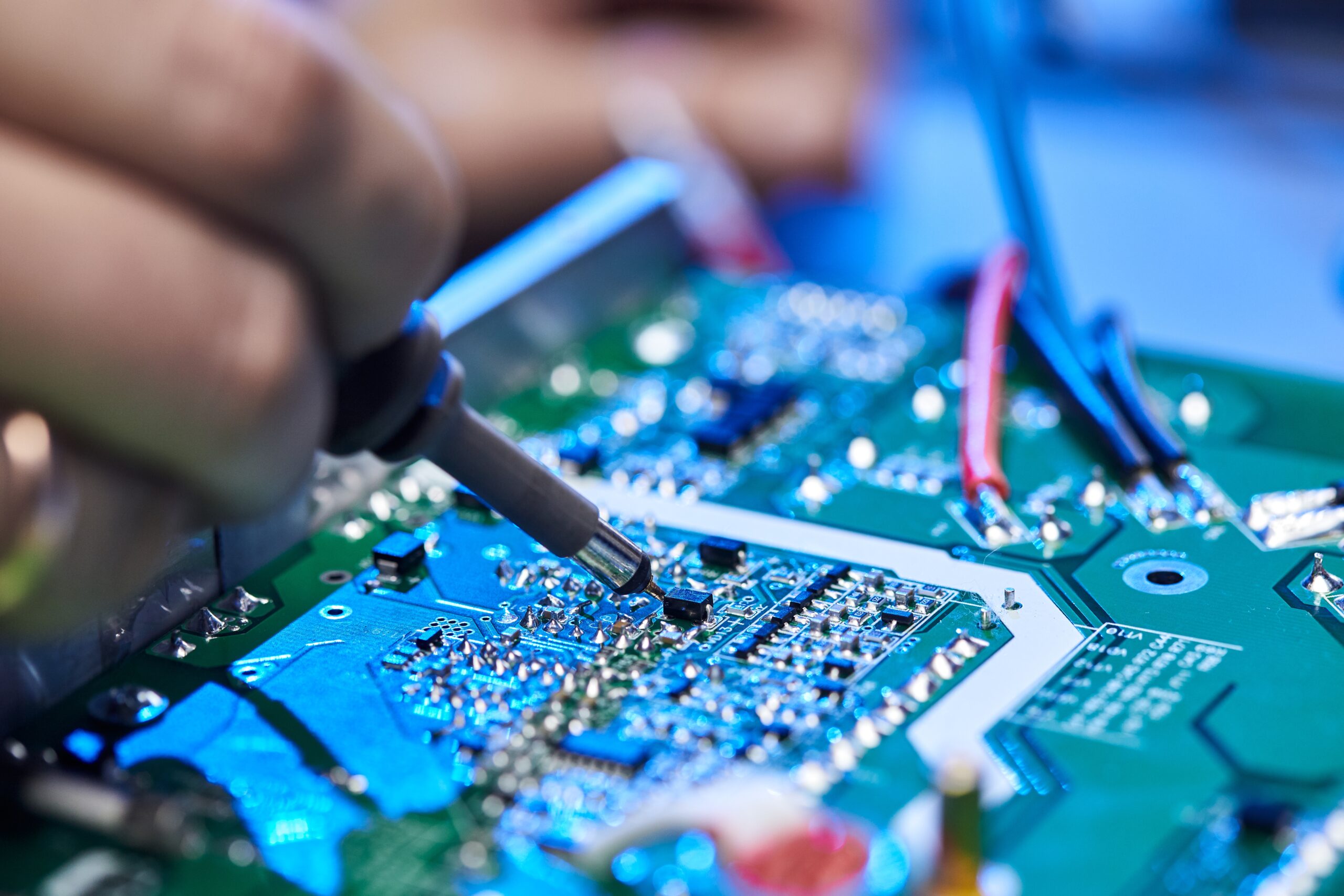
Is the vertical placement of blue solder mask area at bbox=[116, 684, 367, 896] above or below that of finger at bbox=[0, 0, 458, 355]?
below

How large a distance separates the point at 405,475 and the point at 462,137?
1.45 meters

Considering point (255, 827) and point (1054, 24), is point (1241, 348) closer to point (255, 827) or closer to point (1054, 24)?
point (1054, 24)

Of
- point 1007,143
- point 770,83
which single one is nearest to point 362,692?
point 1007,143

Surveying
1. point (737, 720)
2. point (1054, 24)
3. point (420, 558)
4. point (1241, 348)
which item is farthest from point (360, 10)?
point (737, 720)

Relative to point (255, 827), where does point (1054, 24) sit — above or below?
above

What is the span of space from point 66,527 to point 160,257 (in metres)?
0.14

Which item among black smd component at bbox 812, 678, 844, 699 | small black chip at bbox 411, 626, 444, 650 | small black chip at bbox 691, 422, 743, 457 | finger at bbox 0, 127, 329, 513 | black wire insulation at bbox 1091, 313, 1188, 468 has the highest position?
finger at bbox 0, 127, 329, 513

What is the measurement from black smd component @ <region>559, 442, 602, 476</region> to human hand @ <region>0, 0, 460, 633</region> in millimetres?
506

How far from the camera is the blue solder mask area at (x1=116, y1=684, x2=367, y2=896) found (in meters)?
0.83

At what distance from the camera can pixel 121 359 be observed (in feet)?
2.35

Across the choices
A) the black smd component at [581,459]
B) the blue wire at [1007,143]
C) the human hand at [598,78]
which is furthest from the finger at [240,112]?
the human hand at [598,78]

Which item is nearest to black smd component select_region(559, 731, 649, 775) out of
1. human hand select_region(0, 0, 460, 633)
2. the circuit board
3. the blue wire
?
the circuit board

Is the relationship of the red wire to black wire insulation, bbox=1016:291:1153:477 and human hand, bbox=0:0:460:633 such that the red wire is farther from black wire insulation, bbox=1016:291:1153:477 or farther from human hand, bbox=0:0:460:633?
human hand, bbox=0:0:460:633

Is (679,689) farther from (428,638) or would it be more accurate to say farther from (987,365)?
(987,365)
